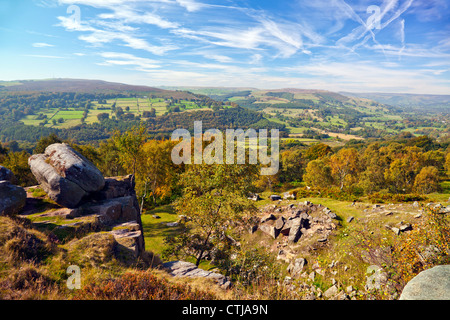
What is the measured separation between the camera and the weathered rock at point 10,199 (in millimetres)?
15484

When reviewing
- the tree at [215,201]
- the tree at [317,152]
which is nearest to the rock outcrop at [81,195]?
the tree at [215,201]

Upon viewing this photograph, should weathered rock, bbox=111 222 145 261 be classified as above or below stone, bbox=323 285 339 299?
above

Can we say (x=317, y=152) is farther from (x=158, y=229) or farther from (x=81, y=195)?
(x=81, y=195)

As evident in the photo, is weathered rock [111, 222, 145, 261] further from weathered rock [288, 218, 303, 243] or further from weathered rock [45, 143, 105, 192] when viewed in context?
weathered rock [288, 218, 303, 243]

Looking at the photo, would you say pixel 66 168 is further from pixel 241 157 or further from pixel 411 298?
pixel 411 298

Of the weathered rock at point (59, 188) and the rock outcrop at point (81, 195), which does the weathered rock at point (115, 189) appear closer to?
the rock outcrop at point (81, 195)

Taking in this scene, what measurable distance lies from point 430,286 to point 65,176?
83.4ft

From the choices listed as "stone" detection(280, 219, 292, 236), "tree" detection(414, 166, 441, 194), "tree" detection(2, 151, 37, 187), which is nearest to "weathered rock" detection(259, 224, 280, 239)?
"stone" detection(280, 219, 292, 236)

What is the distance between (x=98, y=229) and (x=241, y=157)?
1377cm

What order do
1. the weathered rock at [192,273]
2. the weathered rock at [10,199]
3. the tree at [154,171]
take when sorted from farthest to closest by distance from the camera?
the tree at [154,171], the weathered rock at [10,199], the weathered rock at [192,273]

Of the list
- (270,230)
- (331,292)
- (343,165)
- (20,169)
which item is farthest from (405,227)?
(20,169)

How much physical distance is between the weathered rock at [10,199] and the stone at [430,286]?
989 inches

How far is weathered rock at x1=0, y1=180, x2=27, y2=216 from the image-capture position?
15.5m

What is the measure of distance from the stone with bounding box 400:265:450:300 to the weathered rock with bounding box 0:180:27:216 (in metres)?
25.1
